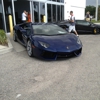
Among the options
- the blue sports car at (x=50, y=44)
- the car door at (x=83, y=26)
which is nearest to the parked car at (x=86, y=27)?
the car door at (x=83, y=26)

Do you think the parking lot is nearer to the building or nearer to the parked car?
the parked car

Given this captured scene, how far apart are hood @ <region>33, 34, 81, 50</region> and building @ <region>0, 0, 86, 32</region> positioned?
20.2ft

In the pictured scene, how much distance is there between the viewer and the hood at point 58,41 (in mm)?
4905

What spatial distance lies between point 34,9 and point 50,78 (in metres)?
10.1

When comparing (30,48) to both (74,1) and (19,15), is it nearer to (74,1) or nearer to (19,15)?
(19,15)

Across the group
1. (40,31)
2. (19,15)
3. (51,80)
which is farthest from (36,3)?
(51,80)

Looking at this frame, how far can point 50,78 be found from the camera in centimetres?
371

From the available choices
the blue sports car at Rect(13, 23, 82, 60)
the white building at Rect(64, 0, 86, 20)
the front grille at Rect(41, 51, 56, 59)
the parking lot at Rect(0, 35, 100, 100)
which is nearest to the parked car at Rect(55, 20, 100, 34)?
the blue sports car at Rect(13, 23, 82, 60)

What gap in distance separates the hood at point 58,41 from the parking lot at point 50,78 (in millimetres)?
490

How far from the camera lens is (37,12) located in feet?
43.3

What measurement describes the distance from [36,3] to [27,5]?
36.0 inches

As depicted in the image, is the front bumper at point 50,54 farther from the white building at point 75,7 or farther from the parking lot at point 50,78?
the white building at point 75,7

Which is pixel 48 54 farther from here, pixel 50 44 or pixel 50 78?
pixel 50 78

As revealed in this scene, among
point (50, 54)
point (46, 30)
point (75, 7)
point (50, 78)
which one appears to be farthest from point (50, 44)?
point (75, 7)
